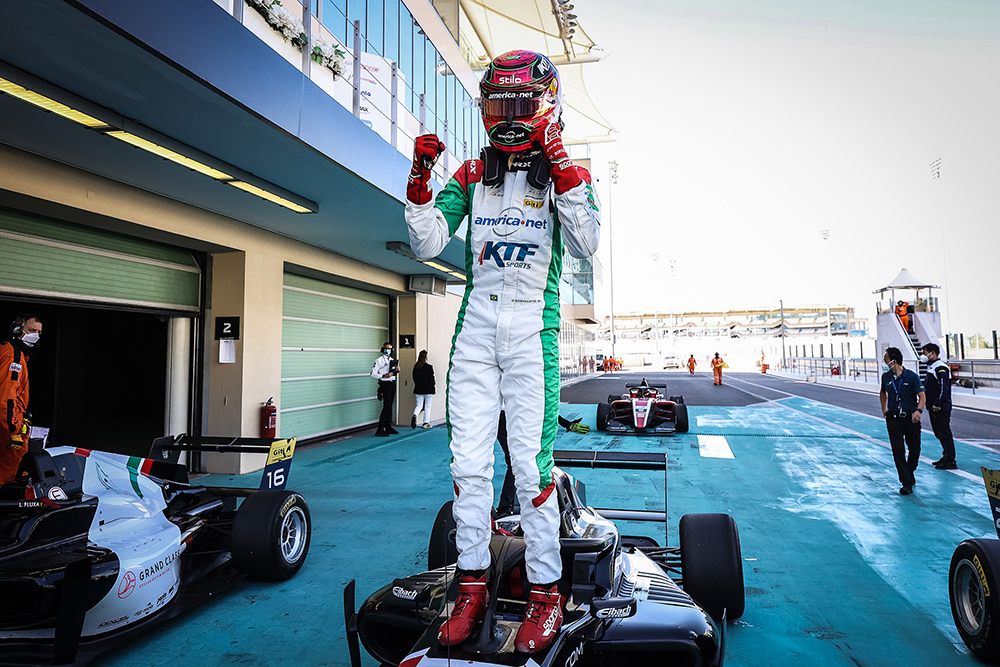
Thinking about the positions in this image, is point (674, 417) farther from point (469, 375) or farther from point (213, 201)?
point (469, 375)

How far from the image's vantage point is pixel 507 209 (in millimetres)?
2322

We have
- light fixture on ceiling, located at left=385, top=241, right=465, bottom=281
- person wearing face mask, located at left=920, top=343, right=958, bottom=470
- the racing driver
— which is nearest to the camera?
the racing driver

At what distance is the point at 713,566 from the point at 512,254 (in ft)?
6.34

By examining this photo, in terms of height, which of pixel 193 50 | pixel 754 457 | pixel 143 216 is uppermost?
pixel 193 50

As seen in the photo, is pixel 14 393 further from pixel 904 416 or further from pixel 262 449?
pixel 904 416

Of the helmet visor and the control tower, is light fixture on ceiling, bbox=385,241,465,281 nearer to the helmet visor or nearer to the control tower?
the helmet visor

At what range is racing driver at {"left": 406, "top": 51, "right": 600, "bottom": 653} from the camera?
216 cm

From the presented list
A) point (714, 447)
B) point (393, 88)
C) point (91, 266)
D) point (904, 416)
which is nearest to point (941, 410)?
point (904, 416)

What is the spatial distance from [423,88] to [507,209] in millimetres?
7997

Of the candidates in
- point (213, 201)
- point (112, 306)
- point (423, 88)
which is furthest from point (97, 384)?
point (423, 88)

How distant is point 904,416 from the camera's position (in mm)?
6082

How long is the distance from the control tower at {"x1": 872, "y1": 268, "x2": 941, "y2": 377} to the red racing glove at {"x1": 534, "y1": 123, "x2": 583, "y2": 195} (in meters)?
21.9

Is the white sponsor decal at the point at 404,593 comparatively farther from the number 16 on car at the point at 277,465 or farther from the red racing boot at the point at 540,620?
the number 16 on car at the point at 277,465

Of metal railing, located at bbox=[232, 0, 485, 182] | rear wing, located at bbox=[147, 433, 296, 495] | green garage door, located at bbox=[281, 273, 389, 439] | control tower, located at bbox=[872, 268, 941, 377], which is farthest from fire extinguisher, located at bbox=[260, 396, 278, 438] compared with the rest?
control tower, located at bbox=[872, 268, 941, 377]
